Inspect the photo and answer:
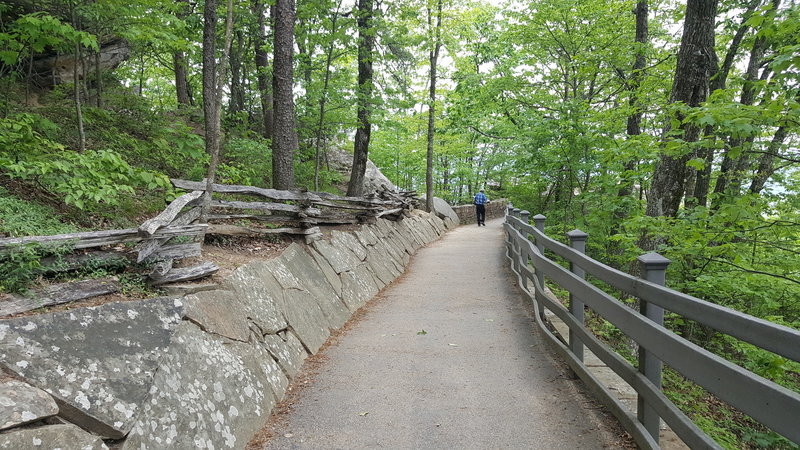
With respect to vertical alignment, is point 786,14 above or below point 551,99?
below

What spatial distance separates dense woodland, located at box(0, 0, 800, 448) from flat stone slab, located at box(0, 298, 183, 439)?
631 mm

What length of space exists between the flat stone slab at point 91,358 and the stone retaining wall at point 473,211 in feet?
73.5

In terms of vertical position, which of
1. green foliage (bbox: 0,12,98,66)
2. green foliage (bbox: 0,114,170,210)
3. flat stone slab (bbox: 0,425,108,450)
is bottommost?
flat stone slab (bbox: 0,425,108,450)

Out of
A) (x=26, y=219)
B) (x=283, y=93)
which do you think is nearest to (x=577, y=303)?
(x=26, y=219)

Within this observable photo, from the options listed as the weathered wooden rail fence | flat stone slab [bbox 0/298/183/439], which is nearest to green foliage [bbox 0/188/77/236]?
the weathered wooden rail fence

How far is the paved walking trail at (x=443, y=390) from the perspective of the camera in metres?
3.06

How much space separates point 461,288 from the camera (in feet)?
26.0

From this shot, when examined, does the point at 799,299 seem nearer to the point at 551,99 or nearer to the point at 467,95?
the point at 551,99

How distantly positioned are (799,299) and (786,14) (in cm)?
438

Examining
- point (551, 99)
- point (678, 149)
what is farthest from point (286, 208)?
point (551, 99)

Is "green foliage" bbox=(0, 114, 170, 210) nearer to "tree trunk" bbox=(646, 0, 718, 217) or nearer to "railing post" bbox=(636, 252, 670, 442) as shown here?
"railing post" bbox=(636, 252, 670, 442)

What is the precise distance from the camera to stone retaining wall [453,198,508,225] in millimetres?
24898

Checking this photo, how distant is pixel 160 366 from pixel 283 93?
5.77 metres

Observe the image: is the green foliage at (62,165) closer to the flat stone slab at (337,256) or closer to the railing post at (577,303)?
the flat stone slab at (337,256)
